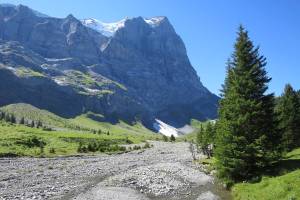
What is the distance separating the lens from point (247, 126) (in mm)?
46406

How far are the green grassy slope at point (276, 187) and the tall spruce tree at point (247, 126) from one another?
2.38 m

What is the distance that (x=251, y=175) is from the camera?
150 feet

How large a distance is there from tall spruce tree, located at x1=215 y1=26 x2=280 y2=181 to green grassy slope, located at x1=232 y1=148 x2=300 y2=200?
2383 mm

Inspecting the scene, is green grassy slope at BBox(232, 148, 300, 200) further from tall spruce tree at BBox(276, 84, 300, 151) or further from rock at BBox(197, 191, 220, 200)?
tall spruce tree at BBox(276, 84, 300, 151)

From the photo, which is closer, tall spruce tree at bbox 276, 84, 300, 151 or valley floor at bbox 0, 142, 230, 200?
valley floor at bbox 0, 142, 230, 200

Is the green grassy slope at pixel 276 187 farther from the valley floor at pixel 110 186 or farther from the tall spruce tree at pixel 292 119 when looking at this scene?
the tall spruce tree at pixel 292 119

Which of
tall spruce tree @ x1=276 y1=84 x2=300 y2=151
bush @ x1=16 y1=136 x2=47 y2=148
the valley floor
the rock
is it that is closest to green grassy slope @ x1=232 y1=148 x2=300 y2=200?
the rock

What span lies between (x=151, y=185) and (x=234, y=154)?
11598mm

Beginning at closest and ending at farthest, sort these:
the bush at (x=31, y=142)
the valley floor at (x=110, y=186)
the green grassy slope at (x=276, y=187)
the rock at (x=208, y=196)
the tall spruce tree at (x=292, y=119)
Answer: the green grassy slope at (x=276, y=187), the rock at (x=208, y=196), the valley floor at (x=110, y=186), the tall spruce tree at (x=292, y=119), the bush at (x=31, y=142)

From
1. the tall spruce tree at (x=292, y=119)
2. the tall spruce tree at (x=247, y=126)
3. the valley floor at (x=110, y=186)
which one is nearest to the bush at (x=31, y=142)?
the valley floor at (x=110, y=186)

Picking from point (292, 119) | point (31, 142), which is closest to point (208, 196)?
point (292, 119)

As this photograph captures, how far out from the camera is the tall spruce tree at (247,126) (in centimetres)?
4550

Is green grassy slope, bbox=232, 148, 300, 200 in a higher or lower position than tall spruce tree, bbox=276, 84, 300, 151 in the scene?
lower

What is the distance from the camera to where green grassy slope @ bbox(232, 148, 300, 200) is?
34000 mm
